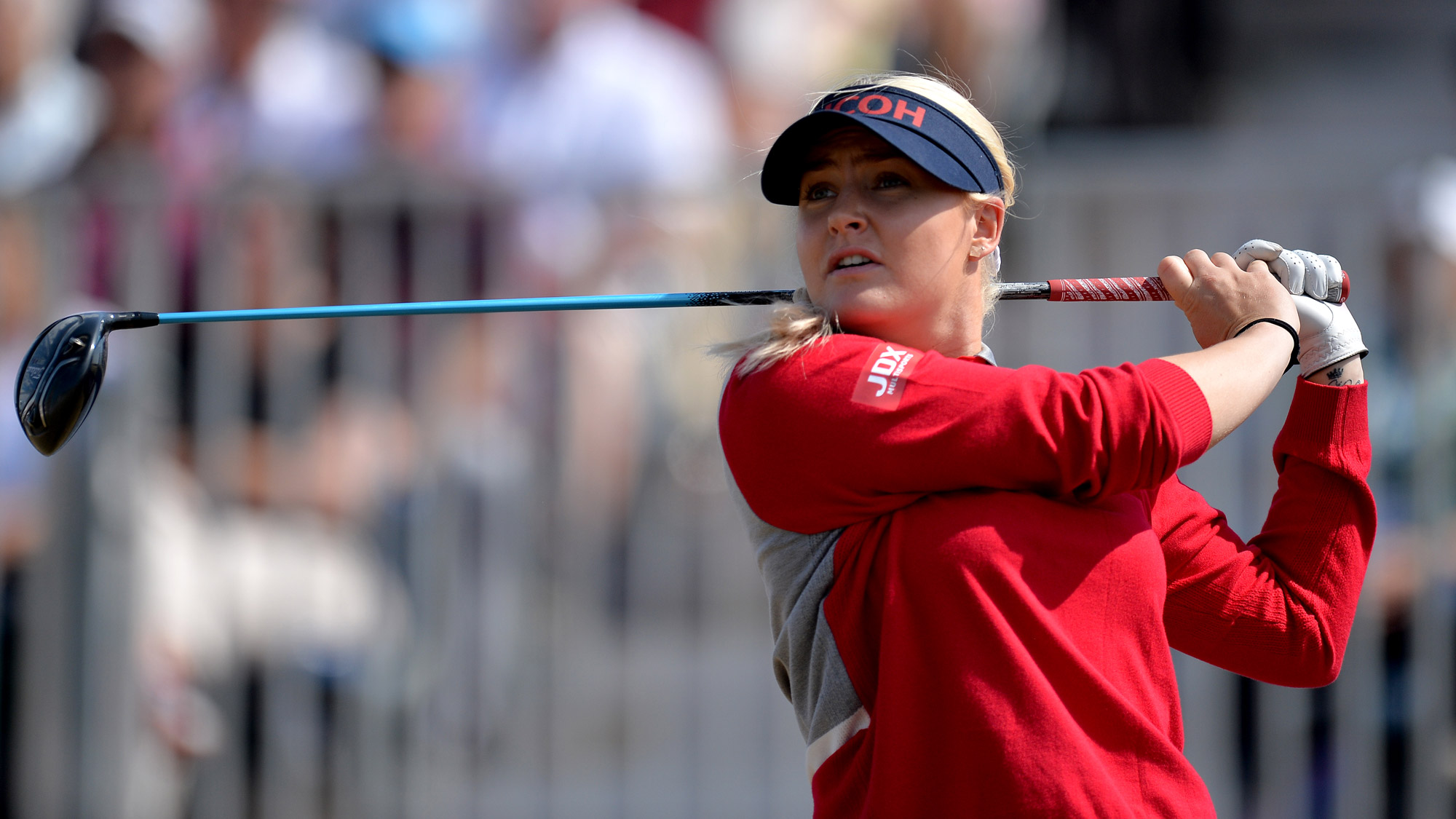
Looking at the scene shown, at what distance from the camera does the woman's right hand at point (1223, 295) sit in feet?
7.34

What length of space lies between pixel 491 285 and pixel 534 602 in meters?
1.09

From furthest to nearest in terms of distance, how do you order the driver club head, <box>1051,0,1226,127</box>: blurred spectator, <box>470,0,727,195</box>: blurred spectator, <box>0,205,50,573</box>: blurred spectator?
<box>1051,0,1226,127</box>: blurred spectator → <box>470,0,727,195</box>: blurred spectator → <box>0,205,50,573</box>: blurred spectator → the driver club head

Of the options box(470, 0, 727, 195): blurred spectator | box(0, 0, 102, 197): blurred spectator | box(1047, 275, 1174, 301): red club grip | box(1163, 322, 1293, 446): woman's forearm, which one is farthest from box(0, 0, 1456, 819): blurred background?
box(1163, 322, 1293, 446): woman's forearm

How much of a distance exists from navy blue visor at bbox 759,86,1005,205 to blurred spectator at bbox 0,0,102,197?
4207 mm

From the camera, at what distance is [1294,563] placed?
237 cm

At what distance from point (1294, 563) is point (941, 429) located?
0.74 metres

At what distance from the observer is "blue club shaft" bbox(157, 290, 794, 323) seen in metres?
2.46

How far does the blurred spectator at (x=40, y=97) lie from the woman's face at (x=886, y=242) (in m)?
4.25

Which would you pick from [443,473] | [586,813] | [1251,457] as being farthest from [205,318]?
[1251,457]

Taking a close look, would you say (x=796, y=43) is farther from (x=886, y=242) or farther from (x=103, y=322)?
(x=886, y=242)

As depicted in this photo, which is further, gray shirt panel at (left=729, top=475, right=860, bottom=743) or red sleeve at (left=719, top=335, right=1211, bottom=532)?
gray shirt panel at (left=729, top=475, right=860, bottom=743)

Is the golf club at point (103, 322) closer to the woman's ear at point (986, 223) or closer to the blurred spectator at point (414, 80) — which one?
the woman's ear at point (986, 223)

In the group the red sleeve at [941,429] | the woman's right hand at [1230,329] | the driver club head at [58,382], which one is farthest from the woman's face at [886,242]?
the driver club head at [58,382]

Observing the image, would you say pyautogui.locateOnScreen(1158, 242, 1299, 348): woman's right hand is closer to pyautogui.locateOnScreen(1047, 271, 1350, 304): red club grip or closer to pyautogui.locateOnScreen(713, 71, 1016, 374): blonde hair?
pyautogui.locateOnScreen(1047, 271, 1350, 304): red club grip
